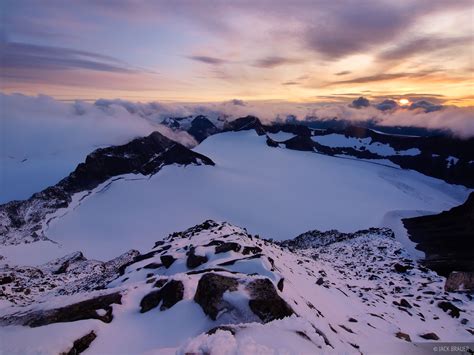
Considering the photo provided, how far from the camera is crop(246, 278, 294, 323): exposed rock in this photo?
37.1ft

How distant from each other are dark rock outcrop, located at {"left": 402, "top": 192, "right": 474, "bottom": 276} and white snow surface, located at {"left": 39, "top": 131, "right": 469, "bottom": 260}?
49.0 feet

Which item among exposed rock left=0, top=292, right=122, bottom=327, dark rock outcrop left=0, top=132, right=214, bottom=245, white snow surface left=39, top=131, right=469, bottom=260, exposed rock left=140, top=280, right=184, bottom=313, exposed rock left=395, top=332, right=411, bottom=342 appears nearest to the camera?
exposed rock left=0, top=292, right=122, bottom=327

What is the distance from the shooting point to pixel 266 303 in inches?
456

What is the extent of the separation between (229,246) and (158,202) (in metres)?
93.6

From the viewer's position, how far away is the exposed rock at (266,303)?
11.3 m

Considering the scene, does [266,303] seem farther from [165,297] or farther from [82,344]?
A: [82,344]

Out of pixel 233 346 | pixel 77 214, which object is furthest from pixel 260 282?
pixel 77 214

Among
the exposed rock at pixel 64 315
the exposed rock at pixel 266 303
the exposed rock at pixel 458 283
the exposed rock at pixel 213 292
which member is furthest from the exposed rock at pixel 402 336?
the exposed rock at pixel 458 283

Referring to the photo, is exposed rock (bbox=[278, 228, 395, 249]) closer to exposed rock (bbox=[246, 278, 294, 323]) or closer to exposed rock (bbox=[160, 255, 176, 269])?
Answer: exposed rock (bbox=[160, 255, 176, 269])

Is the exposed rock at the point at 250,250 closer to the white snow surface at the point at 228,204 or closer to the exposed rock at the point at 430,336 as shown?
the exposed rock at the point at 430,336

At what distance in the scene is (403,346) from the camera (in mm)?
13977

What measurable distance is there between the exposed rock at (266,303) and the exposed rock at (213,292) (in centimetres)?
79

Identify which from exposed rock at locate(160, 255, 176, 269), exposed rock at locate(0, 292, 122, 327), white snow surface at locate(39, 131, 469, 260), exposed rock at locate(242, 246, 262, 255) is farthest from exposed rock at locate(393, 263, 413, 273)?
white snow surface at locate(39, 131, 469, 260)

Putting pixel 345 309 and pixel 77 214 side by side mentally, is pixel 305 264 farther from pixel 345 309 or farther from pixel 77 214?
pixel 77 214
